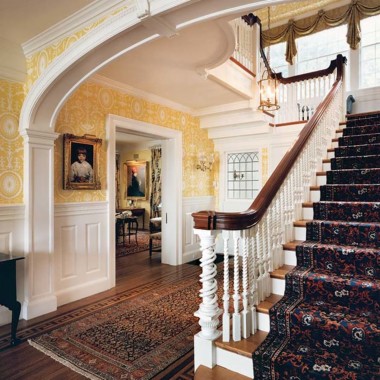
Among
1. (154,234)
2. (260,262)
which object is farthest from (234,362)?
(154,234)

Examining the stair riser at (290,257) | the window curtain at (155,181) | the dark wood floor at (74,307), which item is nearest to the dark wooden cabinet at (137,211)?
the window curtain at (155,181)

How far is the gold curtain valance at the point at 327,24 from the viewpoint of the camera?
6.40 m

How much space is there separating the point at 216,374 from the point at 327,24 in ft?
24.8

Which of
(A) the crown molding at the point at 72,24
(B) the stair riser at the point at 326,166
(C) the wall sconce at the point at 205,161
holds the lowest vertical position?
(B) the stair riser at the point at 326,166

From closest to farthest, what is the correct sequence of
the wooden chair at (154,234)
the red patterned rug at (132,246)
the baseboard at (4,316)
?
the baseboard at (4,316)
the wooden chair at (154,234)
the red patterned rug at (132,246)

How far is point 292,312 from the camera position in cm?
186

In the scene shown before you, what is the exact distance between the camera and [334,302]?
1982 mm

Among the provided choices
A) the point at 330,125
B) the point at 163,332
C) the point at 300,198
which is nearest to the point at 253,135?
the point at 330,125

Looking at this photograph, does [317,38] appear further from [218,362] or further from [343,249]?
[218,362]

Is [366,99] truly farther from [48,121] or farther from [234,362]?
[234,362]

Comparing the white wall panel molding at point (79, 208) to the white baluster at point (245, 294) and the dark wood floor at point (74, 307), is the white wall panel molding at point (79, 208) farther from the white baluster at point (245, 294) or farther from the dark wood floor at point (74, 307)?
the white baluster at point (245, 294)

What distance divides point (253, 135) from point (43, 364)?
510cm

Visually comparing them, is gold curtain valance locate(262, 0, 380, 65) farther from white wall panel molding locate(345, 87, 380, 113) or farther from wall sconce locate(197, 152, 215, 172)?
wall sconce locate(197, 152, 215, 172)

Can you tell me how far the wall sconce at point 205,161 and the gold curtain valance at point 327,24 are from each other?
9.62 ft
